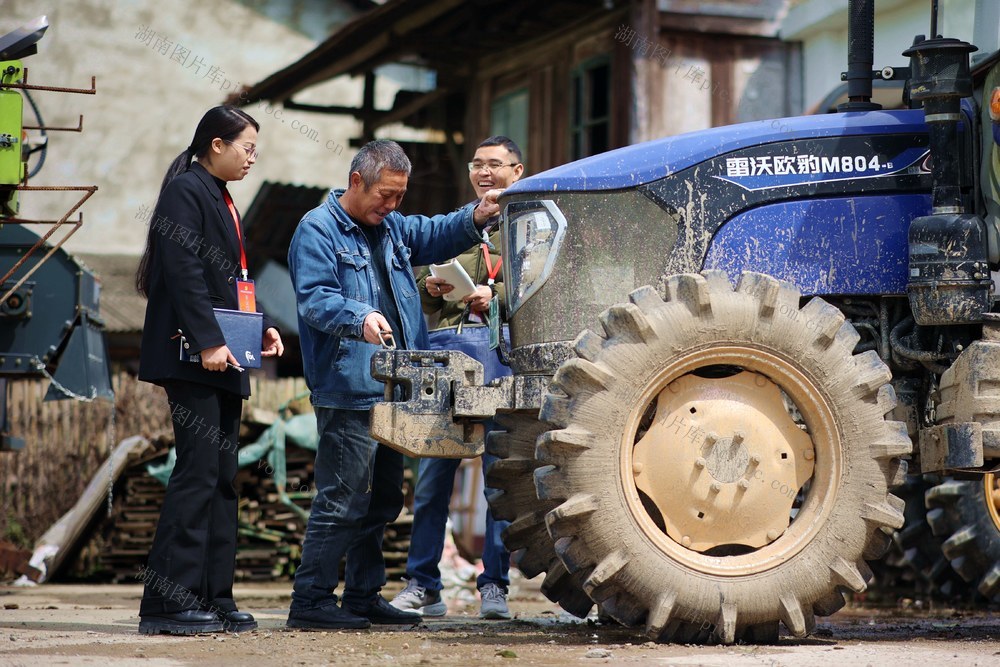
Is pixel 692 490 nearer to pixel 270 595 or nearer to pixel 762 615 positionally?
pixel 762 615

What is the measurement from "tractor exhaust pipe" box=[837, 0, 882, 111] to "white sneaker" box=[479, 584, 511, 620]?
290cm

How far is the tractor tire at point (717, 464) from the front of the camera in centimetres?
532

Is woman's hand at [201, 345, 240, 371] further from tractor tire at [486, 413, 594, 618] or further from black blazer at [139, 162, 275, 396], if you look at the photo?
tractor tire at [486, 413, 594, 618]

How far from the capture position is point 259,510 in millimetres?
10172

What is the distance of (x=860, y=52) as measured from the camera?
6336 millimetres

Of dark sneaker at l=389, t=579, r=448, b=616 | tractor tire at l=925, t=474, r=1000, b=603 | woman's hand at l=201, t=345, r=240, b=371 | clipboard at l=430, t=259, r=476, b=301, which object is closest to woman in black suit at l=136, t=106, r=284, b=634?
woman's hand at l=201, t=345, r=240, b=371

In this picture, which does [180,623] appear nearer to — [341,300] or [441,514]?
[341,300]

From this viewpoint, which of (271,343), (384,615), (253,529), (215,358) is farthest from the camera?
(253,529)

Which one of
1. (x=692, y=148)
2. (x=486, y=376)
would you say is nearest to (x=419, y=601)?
(x=486, y=376)

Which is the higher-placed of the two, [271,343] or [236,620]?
[271,343]

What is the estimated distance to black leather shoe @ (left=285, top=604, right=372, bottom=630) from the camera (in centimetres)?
618

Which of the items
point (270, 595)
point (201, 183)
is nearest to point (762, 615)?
point (201, 183)

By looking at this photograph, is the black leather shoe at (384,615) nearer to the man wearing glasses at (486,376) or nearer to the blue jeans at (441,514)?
the man wearing glasses at (486,376)

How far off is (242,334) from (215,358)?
238mm
